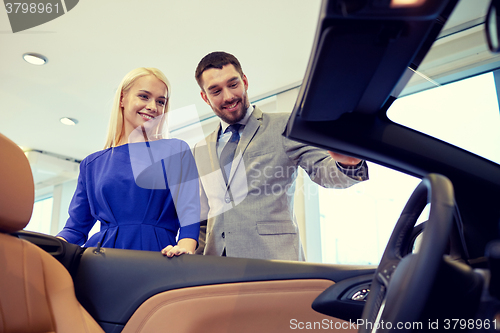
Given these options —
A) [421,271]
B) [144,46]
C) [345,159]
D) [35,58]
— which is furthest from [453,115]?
[35,58]

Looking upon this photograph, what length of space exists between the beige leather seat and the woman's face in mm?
526

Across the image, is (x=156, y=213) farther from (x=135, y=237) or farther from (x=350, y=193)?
(x=350, y=193)

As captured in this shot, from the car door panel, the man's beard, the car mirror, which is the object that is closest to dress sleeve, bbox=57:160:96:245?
the car door panel

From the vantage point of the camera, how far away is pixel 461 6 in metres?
0.46

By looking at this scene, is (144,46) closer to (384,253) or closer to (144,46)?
(144,46)

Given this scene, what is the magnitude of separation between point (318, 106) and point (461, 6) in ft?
0.72

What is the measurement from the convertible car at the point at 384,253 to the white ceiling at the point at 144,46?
219 cm

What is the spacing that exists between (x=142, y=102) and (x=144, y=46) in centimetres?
208

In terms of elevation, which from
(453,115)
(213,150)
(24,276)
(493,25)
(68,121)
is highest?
(493,25)

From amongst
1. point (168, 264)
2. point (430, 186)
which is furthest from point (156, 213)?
point (430, 186)

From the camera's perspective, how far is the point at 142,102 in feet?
4.23

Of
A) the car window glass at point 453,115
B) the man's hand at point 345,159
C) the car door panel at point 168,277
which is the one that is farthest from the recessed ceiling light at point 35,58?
the car window glass at point 453,115

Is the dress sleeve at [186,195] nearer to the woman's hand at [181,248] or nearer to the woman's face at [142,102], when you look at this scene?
the woman's hand at [181,248]

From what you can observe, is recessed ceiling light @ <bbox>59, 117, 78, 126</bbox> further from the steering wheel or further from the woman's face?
the steering wheel
